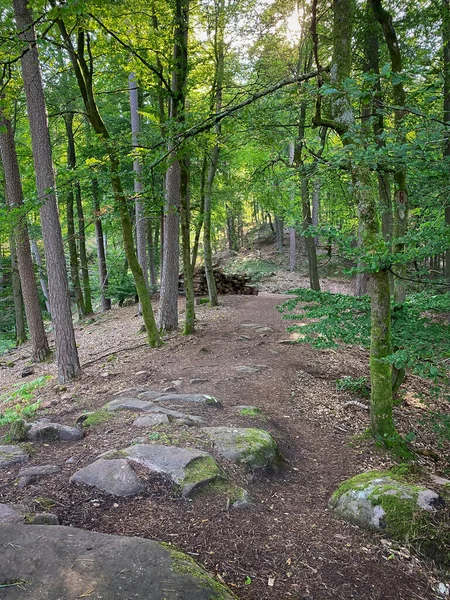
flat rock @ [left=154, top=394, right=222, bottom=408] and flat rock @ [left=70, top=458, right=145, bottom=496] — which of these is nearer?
flat rock @ [left=70, top=458, right=145, bottom=496]

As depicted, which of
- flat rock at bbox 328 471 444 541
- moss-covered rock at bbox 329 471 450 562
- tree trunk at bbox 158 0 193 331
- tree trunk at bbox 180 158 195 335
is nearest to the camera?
moss-covered rock at bbox 329 471 450 562

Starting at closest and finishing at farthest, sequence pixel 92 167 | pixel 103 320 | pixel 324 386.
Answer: pixel 92 167
pixel 324 386
pixel 103 320

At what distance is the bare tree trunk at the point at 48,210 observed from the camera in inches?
266

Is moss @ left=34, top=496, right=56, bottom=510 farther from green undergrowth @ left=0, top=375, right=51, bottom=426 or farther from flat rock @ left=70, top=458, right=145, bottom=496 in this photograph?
green undergrowth @ left=0, top=375, right=51, bottom=426

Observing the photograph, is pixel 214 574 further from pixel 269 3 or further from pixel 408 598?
pixel 269 3

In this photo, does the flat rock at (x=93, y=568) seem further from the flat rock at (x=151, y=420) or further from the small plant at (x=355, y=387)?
the small plant at (x=355, y=387)

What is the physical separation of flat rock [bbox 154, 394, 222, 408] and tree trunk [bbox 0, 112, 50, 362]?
617 centimetres

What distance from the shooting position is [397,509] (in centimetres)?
297

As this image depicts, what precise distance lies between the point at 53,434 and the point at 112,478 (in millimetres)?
1424

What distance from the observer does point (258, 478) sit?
3621 mm

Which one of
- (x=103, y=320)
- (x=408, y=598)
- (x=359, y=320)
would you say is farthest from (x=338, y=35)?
(x=103, y=320)

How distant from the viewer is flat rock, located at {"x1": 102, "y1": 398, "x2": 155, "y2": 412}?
195 inches

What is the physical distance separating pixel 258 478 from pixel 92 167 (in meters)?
4.89

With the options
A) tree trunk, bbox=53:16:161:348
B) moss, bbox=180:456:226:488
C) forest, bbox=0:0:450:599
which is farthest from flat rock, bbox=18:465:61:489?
tree trunk, bbox=53:16:161:348
